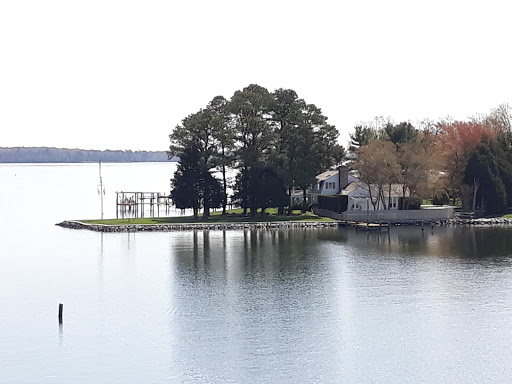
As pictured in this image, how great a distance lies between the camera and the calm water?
38469 millimetres

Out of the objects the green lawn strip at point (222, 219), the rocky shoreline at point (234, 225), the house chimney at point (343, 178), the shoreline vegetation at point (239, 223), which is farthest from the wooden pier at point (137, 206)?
the house chimney at point (343, 178)

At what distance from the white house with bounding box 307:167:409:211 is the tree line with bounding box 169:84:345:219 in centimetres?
491

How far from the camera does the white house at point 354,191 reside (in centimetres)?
10512

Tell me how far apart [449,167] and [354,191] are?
14664mm

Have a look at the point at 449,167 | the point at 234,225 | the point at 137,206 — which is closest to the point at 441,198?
the point at 449,167

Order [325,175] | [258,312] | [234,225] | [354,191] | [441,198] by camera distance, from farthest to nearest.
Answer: [441,198], [325,175], [354,191], [234,225], [258,312]

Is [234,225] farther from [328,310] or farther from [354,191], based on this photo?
[328,310]

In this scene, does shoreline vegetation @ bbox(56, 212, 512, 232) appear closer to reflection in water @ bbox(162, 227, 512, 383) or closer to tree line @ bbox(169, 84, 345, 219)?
tree line @ bbox(169, 84, 345, 219)

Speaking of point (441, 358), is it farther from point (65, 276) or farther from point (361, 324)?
point (65, 276)

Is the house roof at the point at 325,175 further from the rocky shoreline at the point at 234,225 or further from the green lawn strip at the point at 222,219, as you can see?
the rocky shoreline at the point at 234,225

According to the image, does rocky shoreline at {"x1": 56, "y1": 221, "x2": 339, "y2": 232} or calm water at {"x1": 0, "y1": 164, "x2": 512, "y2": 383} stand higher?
rocky shoreline at {"x1": 56, "y1": 221, "x2": 339, "y2": 232}

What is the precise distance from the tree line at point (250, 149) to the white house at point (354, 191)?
193 inches

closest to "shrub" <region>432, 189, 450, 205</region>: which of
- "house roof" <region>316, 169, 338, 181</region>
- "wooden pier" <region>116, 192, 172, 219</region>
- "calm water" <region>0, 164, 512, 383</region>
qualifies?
"house roof" <region>316, 169, 338, 181</region>

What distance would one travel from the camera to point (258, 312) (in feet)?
161
